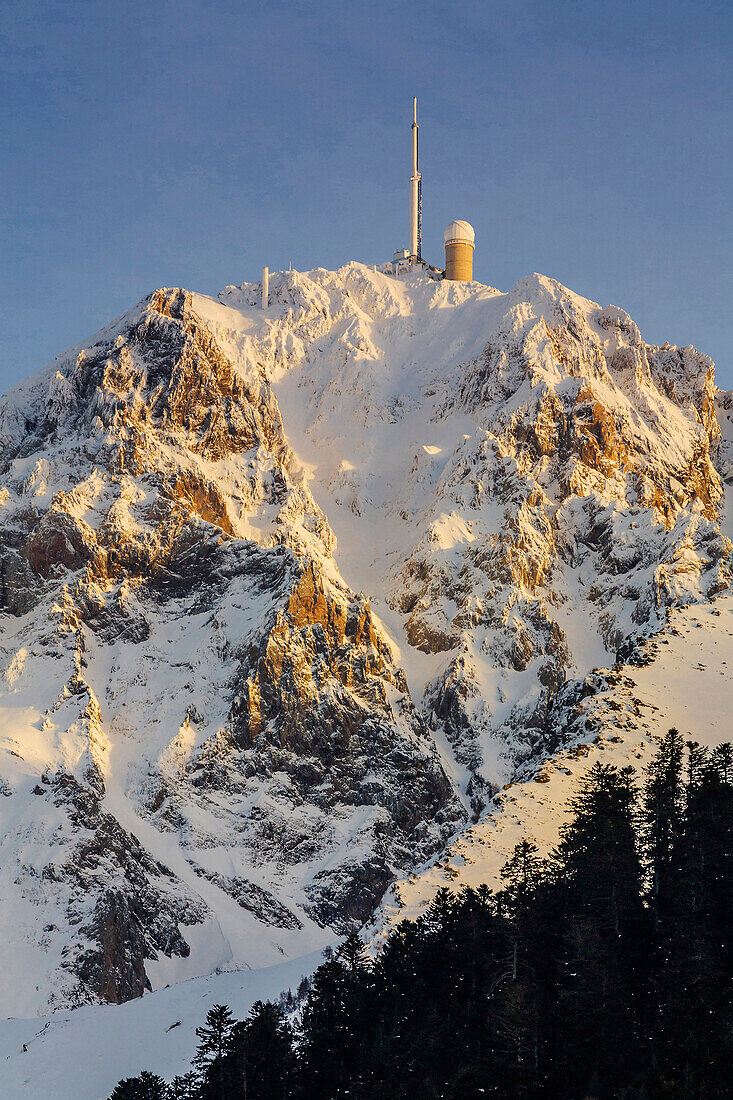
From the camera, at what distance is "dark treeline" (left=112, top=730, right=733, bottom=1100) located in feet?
243

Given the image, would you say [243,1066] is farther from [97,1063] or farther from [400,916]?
[97,1063]

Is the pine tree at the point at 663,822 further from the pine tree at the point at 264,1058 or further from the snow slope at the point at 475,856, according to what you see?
the pine tree at the point at 264,1058

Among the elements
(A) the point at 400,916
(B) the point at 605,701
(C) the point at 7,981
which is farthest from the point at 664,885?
(C) the point at 7,981

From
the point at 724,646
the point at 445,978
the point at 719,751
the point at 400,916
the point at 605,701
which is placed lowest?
the point at 445,978

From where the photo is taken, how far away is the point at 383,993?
9325 centimetres

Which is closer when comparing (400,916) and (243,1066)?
(243,1066)

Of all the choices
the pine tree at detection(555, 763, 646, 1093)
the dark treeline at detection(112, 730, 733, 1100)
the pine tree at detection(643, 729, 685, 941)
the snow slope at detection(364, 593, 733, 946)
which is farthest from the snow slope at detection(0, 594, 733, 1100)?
the pine tree at detection(643, 729, 685, 941)

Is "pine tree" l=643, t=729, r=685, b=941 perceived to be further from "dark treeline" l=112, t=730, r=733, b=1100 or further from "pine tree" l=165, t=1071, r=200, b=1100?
"pine tree" l=165, t=1071, r=200, b=1100

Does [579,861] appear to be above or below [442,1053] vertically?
above

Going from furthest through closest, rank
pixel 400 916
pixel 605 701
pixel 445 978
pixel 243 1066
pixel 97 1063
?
pixel 97 1063 → pixel 605 701 → pixel 400 916 → pixel 445 978 → pixel 243 1066

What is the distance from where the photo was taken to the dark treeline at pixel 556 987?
243ft

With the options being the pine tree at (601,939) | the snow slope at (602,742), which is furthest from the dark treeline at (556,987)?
the snow slope at (602,742)

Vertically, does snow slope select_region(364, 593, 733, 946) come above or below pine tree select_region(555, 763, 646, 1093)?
above

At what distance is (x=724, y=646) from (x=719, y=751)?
39.6 meters
